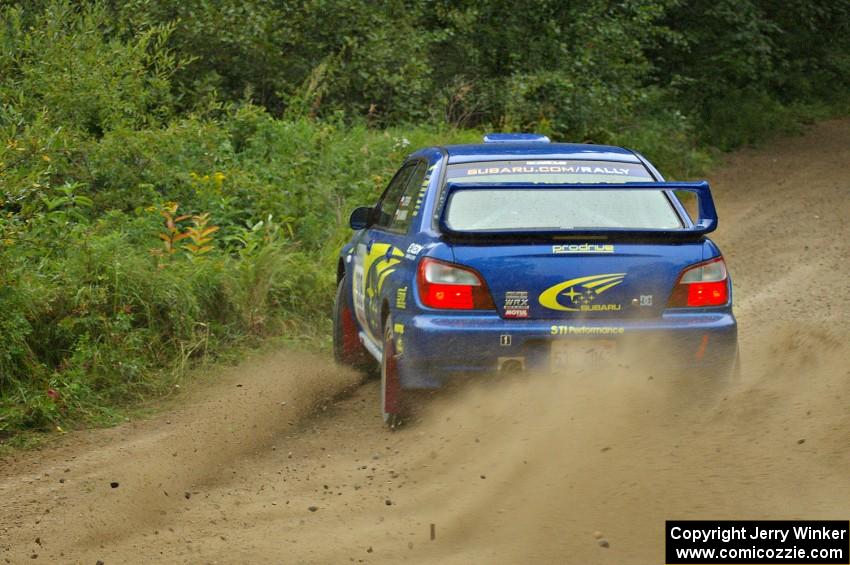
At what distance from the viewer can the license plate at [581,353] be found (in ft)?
20.8

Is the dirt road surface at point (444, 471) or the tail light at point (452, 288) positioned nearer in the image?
the dirt road surface at point (444, 471)

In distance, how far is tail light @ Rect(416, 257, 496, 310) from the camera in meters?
6.44

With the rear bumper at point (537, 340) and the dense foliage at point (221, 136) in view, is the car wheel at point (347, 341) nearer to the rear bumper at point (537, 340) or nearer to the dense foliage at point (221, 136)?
the dense foliage at point (221, 136)

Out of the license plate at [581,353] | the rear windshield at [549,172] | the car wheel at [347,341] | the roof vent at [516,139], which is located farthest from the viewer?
the car wheel at [347,341]

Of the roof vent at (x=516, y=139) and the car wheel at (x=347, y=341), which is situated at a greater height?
the roof vent at (x=516, y=139)

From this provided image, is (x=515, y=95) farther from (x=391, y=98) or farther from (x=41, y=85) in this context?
(x=41, y=85)

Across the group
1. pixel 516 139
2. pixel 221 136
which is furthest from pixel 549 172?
pixel 221 136

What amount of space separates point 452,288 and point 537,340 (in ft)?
1.69

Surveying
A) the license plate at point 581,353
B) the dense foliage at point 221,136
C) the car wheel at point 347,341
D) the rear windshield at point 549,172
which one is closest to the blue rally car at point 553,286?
the license plate at point 581,353

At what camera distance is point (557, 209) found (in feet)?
22.4

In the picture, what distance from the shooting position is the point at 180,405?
26.1 ft

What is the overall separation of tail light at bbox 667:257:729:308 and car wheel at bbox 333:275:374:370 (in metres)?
2.83

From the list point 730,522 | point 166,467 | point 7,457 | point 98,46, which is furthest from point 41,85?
point 730,522

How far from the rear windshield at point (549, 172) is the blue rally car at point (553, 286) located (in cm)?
32
